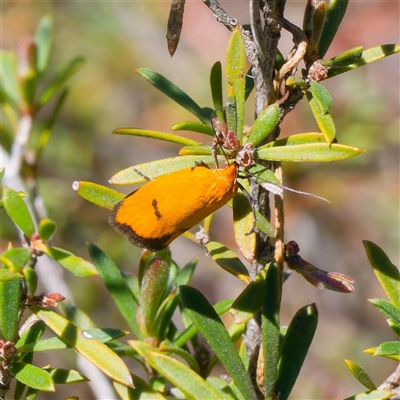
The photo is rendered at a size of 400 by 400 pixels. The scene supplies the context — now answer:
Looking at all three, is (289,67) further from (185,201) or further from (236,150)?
(185,201)

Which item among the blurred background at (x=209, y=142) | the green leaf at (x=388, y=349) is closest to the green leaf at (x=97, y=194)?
the green leaf at (x=388, y=349)

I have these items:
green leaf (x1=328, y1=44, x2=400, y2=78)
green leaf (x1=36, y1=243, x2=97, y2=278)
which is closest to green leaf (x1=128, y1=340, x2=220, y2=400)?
green leaf (x1=36, y1=243, x2=97, y2=278)

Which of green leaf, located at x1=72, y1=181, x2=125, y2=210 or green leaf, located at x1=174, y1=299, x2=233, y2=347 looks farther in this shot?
green leaf, located at x1=174, y1=299, x2=233, y2=347

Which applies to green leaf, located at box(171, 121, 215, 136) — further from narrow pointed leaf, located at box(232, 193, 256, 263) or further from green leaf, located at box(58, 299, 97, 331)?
green leaf, located at box(58, 299, 97, 331)

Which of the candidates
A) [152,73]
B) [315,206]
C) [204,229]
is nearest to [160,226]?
[204,229]

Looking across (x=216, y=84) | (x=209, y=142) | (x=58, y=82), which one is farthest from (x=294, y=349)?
(x=209, y=142)

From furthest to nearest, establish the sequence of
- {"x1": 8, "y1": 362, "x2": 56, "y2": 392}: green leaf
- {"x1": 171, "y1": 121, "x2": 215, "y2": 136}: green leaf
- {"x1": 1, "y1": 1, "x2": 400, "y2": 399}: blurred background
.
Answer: {"x1": 1, "y1": 1, "x2": 400, "y2": 399}: blurred background < {"x1": 171, "y1": 121, "x2": 215, "y2": 136}: green leaf < {"x1": 8, "y1": 362, "x2": 56, "y2": 392}: green leaf

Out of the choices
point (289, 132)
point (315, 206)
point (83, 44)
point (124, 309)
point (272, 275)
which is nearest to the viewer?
point (272, 275)

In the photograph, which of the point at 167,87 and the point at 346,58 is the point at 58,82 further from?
the point at 346,58
